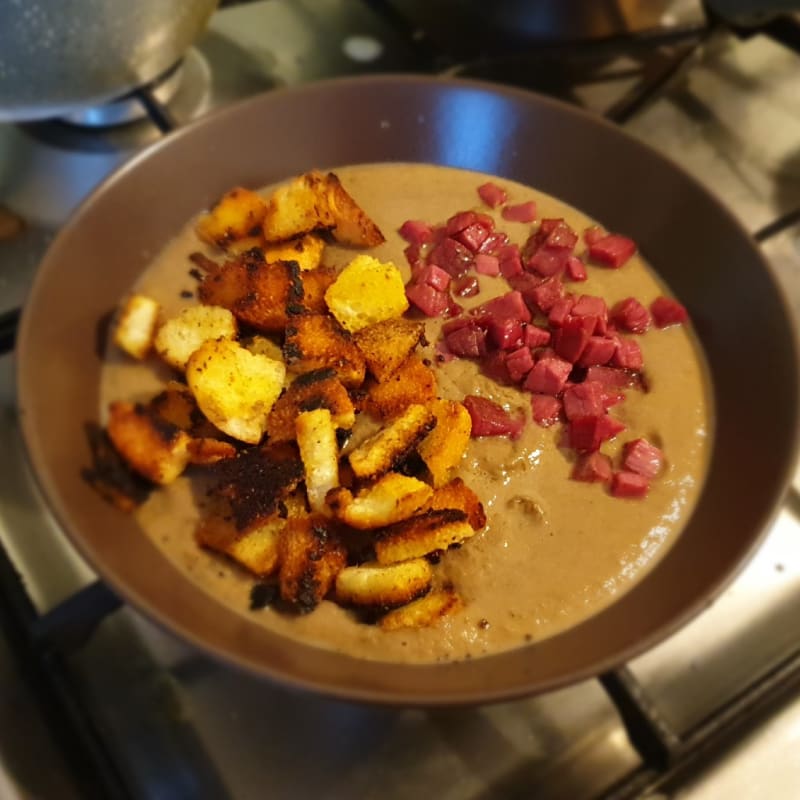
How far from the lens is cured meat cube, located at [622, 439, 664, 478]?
0.93 meters

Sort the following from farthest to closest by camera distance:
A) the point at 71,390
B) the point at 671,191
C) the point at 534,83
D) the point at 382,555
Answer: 1. the point at 534,83
2. the point at 671,191
3. the point at 71,390
4. the point at 382,555

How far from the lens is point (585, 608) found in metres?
0.85

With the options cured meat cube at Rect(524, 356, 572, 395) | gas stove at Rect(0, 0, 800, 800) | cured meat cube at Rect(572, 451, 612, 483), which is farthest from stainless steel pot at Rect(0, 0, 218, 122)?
cured meat cube at Rect(572, 451, 612, 483)

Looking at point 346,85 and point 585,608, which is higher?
point 346,85

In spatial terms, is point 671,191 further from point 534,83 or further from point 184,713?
point 184,713

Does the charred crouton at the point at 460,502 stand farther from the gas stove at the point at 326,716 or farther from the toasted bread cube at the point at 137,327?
the toasted bread cube at the point at 137,327

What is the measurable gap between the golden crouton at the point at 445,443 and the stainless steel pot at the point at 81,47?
63 centimetres

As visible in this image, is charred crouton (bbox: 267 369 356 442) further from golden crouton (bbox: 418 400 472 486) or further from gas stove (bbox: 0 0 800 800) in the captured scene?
gas stove (bbox: 0 0 800 800)

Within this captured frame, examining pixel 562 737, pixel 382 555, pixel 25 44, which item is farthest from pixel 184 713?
pixel 25 44

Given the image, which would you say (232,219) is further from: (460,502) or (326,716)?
(326,716)

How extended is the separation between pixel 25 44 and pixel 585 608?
0.91m

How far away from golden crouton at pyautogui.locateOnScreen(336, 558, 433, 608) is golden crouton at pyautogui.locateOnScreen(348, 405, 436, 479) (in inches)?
3.9

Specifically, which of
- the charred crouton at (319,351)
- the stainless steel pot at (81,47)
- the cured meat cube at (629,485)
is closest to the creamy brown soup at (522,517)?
the cured meat cube at (629,485)

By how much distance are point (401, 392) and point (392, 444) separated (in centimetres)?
8
